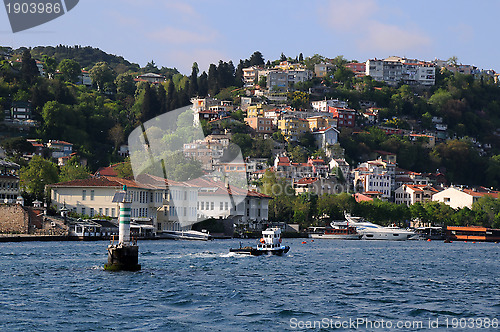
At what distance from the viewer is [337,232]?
81.1 metres

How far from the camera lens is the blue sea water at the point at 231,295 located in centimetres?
1944

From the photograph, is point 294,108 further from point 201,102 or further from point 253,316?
point 253,316

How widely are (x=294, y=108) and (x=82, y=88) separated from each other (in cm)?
3354

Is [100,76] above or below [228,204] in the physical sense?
above

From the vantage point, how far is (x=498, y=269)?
36.6 m

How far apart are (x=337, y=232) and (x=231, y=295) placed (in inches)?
2288

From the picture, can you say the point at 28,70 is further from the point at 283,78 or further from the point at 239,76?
the point at 283,78

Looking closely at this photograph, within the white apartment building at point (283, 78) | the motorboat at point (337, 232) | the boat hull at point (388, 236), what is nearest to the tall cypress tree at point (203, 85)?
the white apartment building at point (283, 78)

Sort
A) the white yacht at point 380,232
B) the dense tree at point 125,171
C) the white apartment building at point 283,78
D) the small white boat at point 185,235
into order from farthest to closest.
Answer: the white apartment building at point 283,78, the white yacht at point 380,232, the dense tree at point 125,171, the small white boat at point 185,235

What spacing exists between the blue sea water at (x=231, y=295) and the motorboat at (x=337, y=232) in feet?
137

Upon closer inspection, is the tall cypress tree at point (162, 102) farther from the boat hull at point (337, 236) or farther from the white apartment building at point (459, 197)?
the boat hull at point (337, 236)

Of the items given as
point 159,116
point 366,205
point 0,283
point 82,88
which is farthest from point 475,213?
point 0,283

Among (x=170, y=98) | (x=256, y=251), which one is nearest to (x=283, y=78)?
(x=170, y=98)

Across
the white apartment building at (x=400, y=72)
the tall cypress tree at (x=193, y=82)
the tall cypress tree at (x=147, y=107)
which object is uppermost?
the white apartment building at (x=400, y=72)
